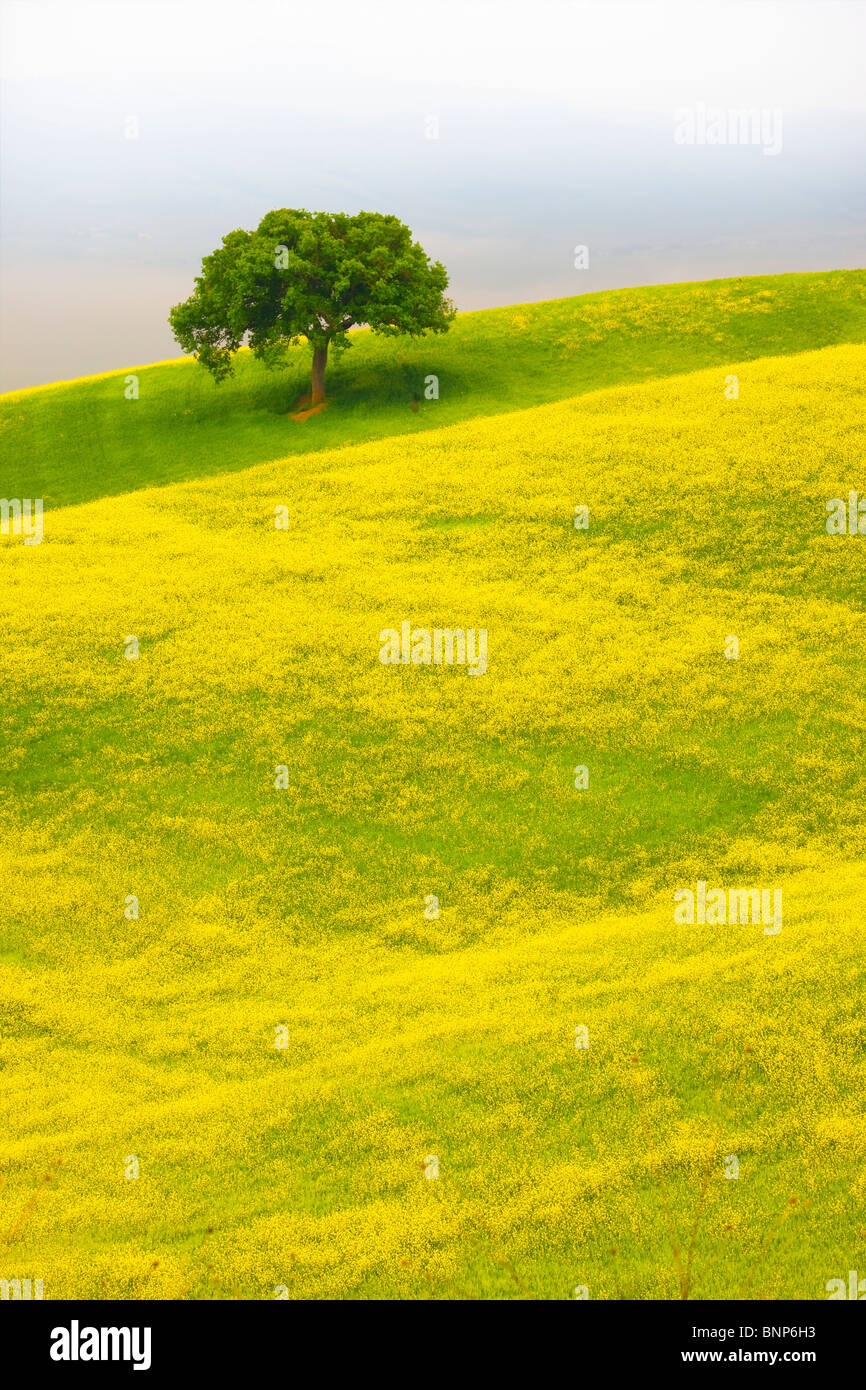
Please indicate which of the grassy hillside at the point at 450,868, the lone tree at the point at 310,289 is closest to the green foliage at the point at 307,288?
the lone tree at the point at 310,289

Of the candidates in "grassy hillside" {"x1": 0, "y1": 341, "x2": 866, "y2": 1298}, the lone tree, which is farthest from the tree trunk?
"grassy hillside" {"x1": 0, "y1": 341, "x2": 866, "y2": 1298}

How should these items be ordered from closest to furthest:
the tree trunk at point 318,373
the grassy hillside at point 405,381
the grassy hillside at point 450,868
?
1. the grassy hillside at point 450,868
2. the grassy hillside at point 405,381
3. the tree trunk at point 318,373

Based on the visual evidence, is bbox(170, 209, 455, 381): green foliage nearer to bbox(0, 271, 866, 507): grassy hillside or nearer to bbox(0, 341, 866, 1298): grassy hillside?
bbox(0, 271, 866, 507): grassy hillside

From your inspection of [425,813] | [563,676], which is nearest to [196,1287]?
[425,813]

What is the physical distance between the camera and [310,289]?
219 feet

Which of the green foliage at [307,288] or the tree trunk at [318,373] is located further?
the tree trunk at [318,373]

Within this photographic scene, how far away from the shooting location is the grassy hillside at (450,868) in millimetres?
15234

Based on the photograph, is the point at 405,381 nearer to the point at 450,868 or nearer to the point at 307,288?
the point at 307,288

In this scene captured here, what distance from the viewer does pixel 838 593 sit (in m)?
39.1

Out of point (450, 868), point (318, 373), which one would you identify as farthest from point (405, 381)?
point (450, 868)

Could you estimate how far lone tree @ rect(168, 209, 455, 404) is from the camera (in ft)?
216

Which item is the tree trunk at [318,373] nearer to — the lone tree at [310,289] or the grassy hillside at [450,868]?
the lone tree at [310,289]

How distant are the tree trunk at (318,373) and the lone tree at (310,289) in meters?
0.07

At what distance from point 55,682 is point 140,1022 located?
690 inches
